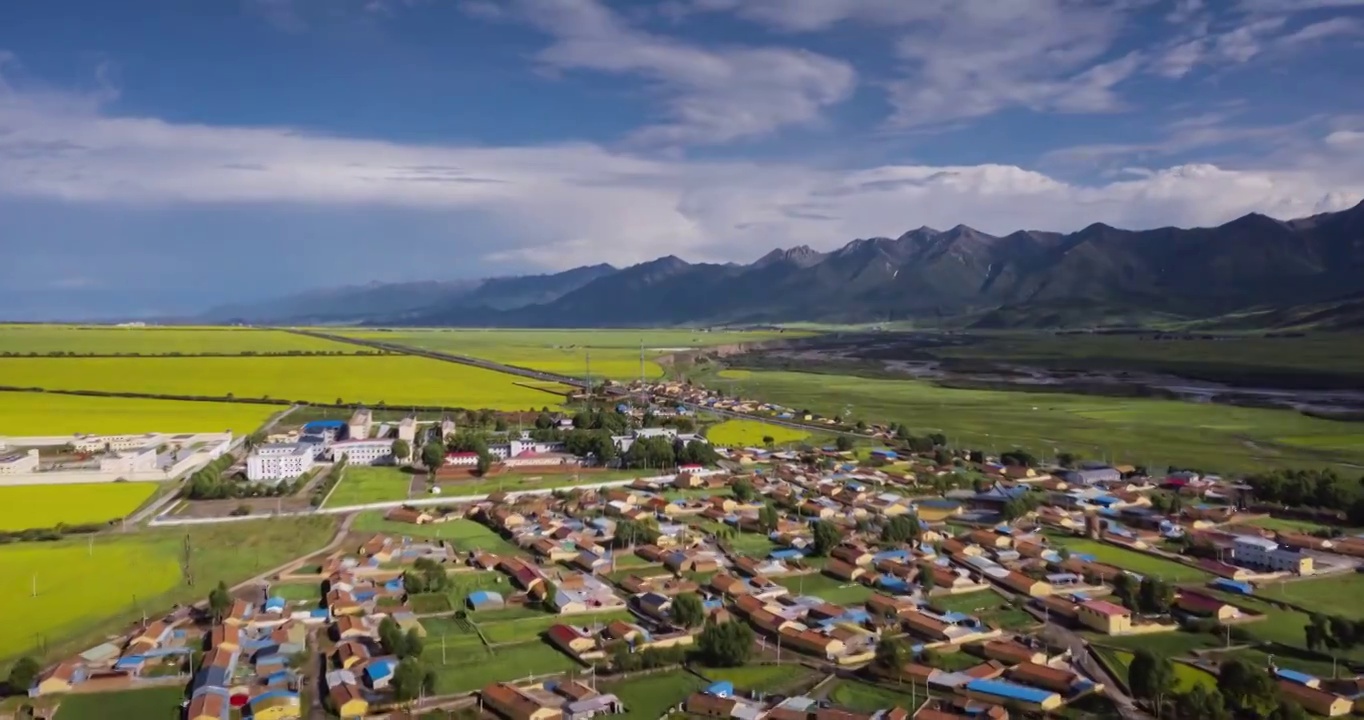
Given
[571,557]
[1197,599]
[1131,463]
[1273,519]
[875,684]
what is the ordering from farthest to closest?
[1131,463]
[1273,519]
[571,557]
[1197,599]
[875,684]

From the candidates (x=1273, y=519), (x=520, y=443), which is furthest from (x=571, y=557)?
(x=1273, y=519)

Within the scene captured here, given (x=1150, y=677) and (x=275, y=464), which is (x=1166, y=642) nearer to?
(x=1150, y=677)

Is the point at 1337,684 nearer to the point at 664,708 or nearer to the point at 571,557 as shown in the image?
the point at 664,708

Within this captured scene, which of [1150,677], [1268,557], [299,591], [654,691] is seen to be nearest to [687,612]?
[654,691]

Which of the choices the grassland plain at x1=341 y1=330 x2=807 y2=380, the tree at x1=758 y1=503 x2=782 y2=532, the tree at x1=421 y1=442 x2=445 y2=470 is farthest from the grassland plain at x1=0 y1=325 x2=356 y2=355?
the tree at x1=758 y1=503 x2=782 y2=532

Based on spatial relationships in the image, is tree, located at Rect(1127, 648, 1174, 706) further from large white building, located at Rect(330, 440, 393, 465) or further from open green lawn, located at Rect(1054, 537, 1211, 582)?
large white building, located at Rect(330, 440, 393, 465)
